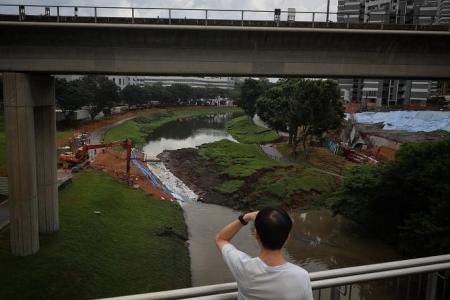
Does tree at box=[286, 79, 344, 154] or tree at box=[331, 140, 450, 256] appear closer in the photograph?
tree at box=[331, 140, 450, 256]

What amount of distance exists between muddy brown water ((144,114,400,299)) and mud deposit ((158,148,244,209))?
3.93 ft

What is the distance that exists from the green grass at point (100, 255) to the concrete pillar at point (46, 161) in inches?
31.8

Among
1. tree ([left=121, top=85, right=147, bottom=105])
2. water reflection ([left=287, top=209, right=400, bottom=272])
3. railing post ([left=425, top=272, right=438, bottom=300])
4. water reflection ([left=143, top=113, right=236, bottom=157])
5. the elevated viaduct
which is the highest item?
the elevated viaduct

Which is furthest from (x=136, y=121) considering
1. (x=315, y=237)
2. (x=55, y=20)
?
(x=55, y=20)

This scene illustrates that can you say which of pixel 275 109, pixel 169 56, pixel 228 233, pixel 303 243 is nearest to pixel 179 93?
pixel 275 109

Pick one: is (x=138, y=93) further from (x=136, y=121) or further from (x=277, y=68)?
(x=277, y=68)

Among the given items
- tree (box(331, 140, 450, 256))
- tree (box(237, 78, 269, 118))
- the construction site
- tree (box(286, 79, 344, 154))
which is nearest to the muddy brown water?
tree (box(331, 140, 450, 256))

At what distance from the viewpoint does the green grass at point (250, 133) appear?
56906mm

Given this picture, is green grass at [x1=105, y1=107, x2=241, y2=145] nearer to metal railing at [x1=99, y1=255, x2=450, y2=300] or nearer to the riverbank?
the riverbank

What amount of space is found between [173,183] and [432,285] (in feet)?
96.9

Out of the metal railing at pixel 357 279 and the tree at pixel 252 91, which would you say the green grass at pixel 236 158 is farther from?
the metal railing at pixel 357 279

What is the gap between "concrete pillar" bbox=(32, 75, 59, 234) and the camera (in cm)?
1658

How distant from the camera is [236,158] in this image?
3947 cm

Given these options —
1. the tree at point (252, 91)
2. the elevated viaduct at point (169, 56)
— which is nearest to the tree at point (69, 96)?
the tree at point (252, 91)
